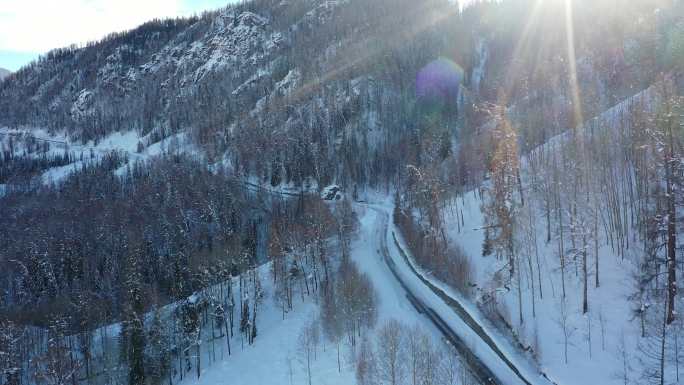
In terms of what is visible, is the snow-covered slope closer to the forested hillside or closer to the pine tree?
the forested hillside

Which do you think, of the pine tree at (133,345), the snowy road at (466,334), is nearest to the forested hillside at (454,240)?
the pine tree at (133,345)

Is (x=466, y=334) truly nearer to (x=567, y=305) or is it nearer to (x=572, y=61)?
(x=567, y=305)

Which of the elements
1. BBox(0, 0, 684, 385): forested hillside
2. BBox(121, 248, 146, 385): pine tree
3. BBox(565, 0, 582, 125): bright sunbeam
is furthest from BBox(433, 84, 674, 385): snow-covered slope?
BBox(121, 248, 146, 385): pine tree

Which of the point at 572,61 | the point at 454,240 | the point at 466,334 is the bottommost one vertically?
the point at 466,334

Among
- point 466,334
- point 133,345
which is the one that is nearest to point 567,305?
point 466,334

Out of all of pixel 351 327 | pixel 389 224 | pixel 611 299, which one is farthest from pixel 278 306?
pixel 611 299

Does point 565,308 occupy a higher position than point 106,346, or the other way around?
point 565,308

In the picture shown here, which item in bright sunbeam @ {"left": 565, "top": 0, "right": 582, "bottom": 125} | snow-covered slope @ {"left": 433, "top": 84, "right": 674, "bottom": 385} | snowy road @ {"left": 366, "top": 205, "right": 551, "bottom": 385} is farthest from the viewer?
bright sunbeam @ {"left": 565, "top": 0, "right": 582, "bottom": 125}

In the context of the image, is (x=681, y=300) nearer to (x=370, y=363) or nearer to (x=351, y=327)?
(x=370, y=363)
